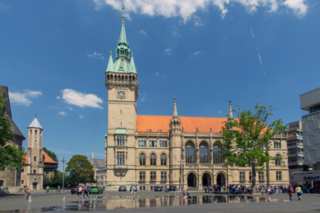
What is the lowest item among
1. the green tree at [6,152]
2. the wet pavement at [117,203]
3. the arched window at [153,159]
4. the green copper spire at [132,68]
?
the wet pavement at [117,203]

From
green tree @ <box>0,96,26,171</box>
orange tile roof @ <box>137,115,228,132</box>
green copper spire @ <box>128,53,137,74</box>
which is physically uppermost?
green copper spire @ <box>128,53,137,74</box>

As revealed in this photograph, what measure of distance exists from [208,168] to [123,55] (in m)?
37.2

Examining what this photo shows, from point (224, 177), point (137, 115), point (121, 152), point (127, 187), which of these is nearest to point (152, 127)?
point (137, 115)

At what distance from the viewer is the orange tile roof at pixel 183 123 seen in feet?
245

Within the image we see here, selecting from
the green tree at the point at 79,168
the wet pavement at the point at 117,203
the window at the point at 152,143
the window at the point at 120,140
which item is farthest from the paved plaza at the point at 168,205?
the green tree at the point at 79,168

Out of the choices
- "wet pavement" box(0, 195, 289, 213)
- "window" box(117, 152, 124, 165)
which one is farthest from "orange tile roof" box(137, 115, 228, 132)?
"wet pavement" box(0, 195, 289, 213)

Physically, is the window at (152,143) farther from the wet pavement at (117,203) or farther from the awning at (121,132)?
the wet pavement at (117,203)

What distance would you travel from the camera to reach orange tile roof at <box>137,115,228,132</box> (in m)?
74.6

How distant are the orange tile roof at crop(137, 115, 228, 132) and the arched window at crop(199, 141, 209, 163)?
4278mm

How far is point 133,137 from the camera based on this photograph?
69.3m

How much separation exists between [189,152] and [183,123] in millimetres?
8376

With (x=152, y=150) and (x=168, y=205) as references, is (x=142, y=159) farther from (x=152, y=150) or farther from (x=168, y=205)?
(x=168, y=205)

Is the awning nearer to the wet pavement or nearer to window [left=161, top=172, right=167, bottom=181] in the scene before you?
window [left=161, top=172, right=167, bottom=181]

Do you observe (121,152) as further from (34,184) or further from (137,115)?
(34,184)
